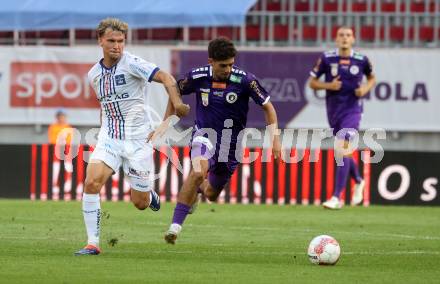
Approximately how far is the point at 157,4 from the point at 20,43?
289cm

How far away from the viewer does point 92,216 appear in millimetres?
11977

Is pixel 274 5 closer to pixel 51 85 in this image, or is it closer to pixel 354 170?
pixel 51 85

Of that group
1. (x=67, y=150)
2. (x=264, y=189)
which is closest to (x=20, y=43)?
(x=67, y=150)

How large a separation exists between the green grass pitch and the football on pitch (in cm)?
9

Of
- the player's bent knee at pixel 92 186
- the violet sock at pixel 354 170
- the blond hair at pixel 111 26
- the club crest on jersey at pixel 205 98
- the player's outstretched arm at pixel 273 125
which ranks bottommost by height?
the violet sock at pixel 354 170

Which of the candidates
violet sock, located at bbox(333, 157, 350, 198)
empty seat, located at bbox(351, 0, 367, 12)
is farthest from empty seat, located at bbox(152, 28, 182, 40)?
violet sock, located at bbox(333, 157, 350, 198)

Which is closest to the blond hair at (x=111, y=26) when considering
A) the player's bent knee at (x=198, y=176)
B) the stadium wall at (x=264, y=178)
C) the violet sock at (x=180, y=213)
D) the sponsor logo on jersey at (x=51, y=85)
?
the player's bent knee at (x=198, y=176)

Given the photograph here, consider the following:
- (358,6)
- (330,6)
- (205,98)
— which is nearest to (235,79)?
(205,98)

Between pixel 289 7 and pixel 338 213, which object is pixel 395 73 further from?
pixel 338 213

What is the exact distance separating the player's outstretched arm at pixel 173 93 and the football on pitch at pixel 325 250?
1758 mm

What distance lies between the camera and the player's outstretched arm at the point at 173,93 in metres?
12.0

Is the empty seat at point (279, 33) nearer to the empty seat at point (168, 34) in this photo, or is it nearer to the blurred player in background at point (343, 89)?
the empty seat at point (168, 34)

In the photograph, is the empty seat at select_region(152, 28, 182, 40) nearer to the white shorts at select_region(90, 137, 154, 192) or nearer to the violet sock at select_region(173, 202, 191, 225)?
the violet sock at select_region(173, 202, 191, 225)

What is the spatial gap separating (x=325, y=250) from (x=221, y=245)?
2.32 metres
